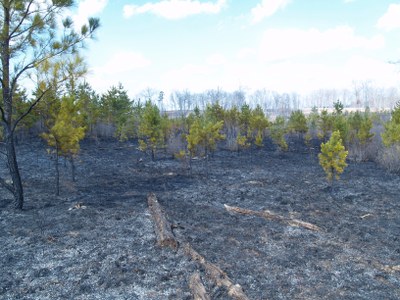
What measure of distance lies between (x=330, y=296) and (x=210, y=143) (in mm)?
8948

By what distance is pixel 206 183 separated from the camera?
431 inches

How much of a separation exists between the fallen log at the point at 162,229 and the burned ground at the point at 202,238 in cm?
13

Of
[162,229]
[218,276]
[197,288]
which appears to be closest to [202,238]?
[162,229]

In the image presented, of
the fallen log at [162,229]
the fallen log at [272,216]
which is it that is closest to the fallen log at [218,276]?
the fallen log at [162,229]

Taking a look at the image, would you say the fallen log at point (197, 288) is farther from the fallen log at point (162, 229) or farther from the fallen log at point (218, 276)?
the fallen log at point (162, 229)

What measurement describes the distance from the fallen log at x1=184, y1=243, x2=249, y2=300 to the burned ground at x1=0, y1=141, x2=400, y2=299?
0.11 meters

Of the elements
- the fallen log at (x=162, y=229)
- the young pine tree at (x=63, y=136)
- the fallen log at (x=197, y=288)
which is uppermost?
the young pine tree at (x=63, y=136)

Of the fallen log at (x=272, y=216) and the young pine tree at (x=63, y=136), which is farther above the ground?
the young pine tree at (x=63, y=136)

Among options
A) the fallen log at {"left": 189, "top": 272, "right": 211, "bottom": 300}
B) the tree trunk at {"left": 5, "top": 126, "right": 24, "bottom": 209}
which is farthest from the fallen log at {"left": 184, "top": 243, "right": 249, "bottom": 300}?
the tree trunk at {"left": 5, "top": 126, "right": 24, "bottom": 209}

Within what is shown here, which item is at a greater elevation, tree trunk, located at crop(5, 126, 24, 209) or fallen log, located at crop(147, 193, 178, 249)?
tree trunk, located at crop(5, 126, 24, 209)

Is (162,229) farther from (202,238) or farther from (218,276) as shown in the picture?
(218,276)

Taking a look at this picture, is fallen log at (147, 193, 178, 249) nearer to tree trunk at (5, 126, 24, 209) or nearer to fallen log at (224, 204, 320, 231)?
fallen log at (224, 204, 320, 231)

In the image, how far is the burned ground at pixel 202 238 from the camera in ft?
15.1

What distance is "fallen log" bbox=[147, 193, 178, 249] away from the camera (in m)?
5.77
